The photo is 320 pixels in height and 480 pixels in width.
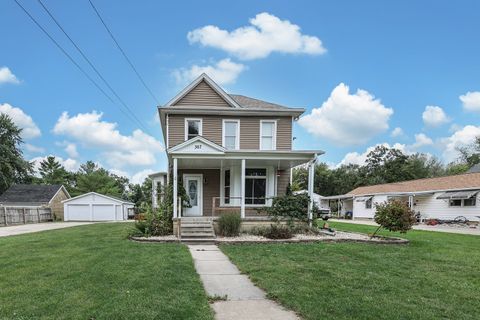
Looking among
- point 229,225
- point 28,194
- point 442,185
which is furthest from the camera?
point 28,194

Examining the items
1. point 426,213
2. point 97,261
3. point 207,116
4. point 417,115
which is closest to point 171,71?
point 207,116

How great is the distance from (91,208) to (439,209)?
104 ft

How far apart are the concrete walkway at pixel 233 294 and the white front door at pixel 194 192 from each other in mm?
8021

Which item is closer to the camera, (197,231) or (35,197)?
(197,231)

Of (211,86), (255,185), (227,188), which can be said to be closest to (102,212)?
(227,188)

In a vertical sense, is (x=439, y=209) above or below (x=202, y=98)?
below

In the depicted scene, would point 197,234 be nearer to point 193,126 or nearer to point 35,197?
point 193,126

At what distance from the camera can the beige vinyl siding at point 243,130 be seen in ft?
54.1

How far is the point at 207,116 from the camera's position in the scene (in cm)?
1678

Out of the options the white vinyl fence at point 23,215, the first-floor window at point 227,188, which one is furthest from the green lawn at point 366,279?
the white vinyl fence at point 23,215

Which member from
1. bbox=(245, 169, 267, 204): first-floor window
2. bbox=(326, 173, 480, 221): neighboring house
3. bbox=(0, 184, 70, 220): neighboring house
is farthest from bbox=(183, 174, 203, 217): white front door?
bbox=(0, 184, 70, 220): neighboring house

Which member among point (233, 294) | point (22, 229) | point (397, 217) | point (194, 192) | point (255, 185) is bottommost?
point (22, 229)

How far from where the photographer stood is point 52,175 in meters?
63.2

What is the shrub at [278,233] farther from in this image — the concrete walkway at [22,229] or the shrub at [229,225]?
the concrete walkway at [22,229]
